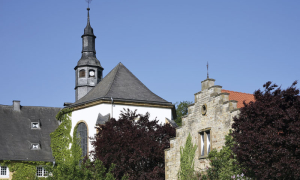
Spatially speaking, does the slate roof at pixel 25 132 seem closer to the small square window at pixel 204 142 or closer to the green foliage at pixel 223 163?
the small square window at pixel 204 142

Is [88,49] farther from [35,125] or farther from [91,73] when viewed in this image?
[35,125]

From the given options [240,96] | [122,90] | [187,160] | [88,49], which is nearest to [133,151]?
[187,160]

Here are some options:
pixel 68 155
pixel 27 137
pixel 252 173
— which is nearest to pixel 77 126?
pixel 68 155

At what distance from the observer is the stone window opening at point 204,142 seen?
22.0m

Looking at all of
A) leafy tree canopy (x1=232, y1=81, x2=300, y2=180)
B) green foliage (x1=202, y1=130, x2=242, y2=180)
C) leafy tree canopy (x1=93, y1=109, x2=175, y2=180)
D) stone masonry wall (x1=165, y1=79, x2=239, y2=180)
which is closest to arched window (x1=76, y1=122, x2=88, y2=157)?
leafy tree canopy (x1=93, y1=109, x2=175, y2=180)

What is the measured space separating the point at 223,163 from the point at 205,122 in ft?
7.68

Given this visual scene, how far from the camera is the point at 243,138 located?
1755cm

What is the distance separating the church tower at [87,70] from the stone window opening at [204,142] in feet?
81.5

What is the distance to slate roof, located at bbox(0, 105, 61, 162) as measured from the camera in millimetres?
40812

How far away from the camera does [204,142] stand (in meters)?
22.3

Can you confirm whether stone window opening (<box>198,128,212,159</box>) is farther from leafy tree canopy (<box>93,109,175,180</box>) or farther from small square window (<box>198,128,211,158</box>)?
leafy tree canopy (<box>93,109,175,180</box>)

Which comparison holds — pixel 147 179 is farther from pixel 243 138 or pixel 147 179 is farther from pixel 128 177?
pixel 243 138

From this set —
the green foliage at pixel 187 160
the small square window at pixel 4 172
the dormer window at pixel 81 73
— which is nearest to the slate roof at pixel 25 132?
the small square window at pixel 4 172

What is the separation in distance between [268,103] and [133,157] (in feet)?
43.3
